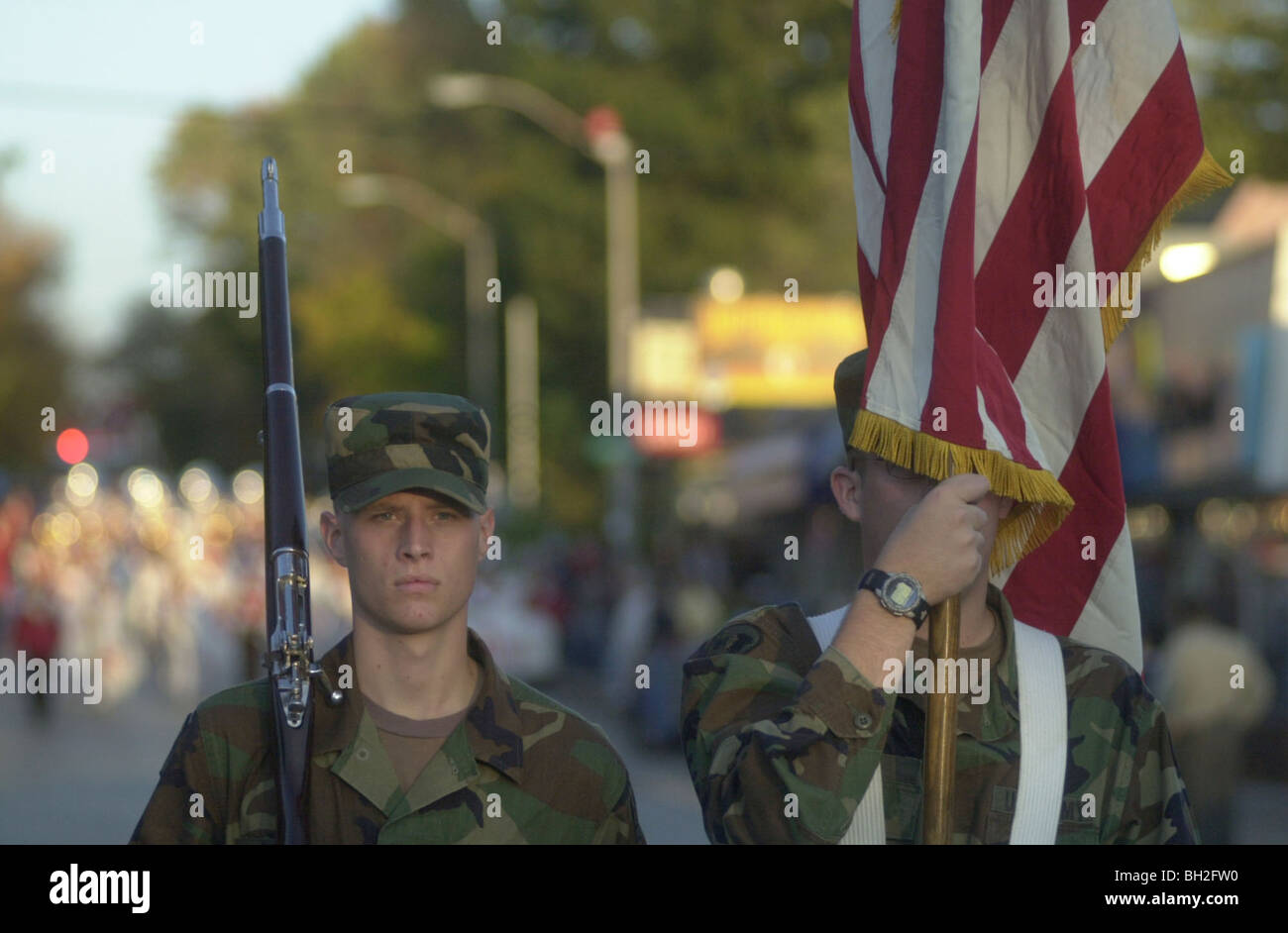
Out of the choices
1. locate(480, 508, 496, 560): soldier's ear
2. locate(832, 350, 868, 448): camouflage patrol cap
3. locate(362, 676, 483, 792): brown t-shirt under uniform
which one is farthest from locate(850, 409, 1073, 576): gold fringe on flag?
locate(362, 676, 483, 792): brown t-shirt under uniform

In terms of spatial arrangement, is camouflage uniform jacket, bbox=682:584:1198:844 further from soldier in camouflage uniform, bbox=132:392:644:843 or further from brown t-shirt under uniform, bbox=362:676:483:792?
brown t-shirt under uniform, bbox=362:676:483:792

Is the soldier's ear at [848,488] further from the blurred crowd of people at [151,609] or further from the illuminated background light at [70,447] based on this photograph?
the illuminated background light at [70,447]

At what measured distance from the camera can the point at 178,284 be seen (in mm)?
5016

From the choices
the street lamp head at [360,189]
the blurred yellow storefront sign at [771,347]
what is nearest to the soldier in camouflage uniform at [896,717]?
the blurred yellow storefront sign at [771,347]

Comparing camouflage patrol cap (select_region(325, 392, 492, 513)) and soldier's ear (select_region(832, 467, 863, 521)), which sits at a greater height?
camouflage patrol cap (select_region(325, 392, 492, 513))

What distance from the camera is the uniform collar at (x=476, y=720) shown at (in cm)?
333

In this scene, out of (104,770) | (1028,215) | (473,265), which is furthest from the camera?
(473,265)

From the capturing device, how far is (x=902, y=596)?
2854 mm

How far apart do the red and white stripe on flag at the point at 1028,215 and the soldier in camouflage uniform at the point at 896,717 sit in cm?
21

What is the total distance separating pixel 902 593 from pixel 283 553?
1.04 metres

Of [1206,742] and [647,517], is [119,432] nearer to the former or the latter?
[647,517]

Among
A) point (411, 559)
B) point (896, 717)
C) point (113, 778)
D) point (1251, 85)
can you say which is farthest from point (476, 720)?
point (1251, 85)

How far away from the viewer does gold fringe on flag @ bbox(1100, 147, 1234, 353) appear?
11.8ft

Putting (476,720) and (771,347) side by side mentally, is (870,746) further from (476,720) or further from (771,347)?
(771,347)
